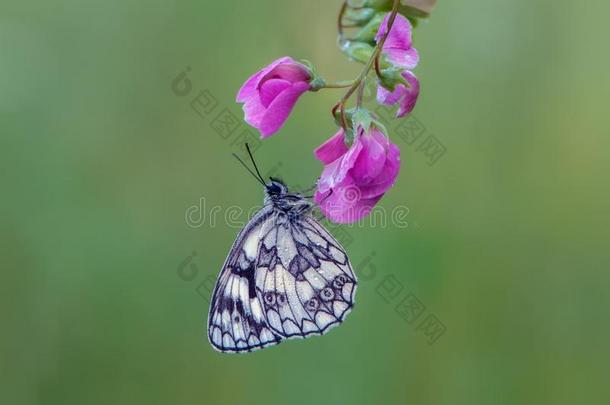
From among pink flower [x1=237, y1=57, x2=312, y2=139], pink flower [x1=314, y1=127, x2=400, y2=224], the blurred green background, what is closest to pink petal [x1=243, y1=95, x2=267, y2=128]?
pink flower [x1=237, y1=57, x2=312, y2=139]

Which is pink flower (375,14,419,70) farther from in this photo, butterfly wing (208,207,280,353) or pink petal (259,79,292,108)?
butterfly wing (208,207,280,353)

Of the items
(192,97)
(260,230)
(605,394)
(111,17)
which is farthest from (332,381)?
(111,17)

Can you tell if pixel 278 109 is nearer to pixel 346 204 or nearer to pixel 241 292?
pixel 346 204

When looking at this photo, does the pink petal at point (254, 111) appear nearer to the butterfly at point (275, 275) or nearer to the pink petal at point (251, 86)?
the pink petal at point (251, 86)

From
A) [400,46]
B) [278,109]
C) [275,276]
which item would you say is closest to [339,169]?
[278,109]

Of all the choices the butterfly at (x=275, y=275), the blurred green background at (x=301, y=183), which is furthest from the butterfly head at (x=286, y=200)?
the blurred green background at (x=301, y=183)
